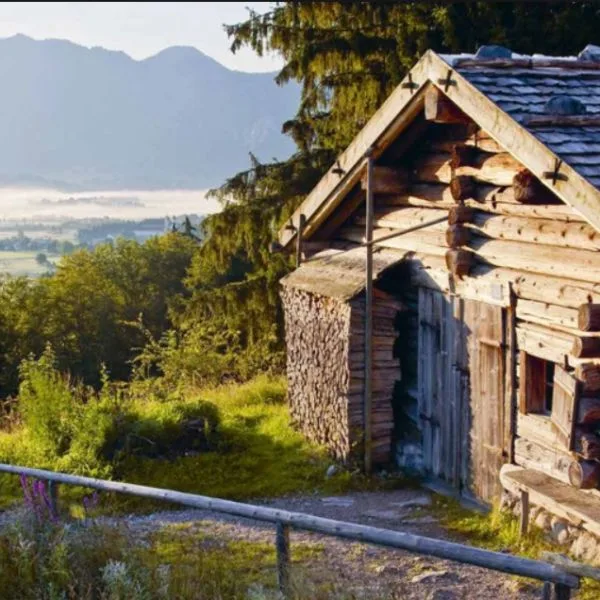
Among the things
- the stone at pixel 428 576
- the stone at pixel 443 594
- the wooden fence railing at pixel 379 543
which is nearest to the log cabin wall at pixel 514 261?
the stone at pixel 428 576

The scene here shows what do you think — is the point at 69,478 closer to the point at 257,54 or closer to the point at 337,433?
the point at 337,433

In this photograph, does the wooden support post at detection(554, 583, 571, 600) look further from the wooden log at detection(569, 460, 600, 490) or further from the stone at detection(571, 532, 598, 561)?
the wooden log at detection(569, 460, 600, 490)

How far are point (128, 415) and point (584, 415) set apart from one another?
6.22 meters

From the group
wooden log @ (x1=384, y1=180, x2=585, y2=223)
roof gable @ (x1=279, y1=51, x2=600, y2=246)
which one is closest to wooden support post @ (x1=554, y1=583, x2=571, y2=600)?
roof gable @ (x1=279, y1=51, x2=600, y2=246)

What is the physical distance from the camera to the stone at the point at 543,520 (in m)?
7.95

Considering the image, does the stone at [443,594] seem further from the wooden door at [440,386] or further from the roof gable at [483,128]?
the roof gable at [483,128]

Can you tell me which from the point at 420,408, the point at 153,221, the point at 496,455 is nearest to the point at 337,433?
the point at 420,408

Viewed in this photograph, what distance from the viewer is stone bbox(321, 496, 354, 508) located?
9789mm

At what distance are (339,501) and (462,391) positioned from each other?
1897 mm

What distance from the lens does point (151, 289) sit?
150ft

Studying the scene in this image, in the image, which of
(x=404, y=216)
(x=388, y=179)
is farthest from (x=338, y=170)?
(x=404, y=216)

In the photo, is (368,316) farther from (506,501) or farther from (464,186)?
(506,501)

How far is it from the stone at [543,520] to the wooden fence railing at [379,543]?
2.92 meters

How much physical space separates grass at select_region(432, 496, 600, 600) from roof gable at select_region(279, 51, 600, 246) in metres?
3.02
